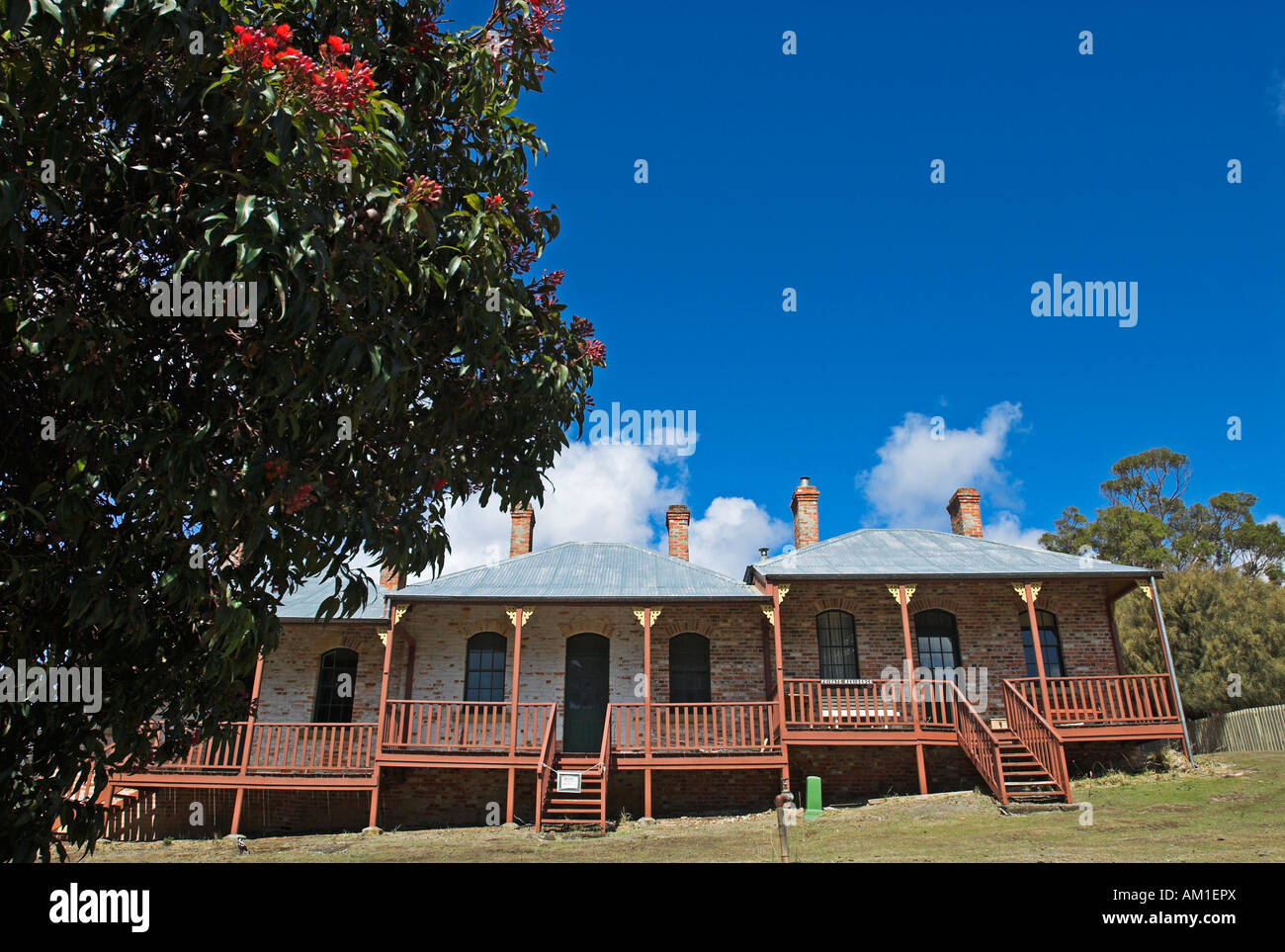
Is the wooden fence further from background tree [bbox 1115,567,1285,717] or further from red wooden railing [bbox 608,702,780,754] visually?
red wooden railing [bbox 608,702,780,754]

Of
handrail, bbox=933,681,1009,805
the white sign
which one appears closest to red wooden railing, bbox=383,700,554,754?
the white sign

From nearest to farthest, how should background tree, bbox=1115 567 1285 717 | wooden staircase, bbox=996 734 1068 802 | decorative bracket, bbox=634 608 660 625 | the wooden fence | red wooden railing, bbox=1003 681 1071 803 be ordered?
red wooden railing, bbox=1003 681 1071 803 < wooden staircase, bbox=996 734 1068 802 < decorative bracket, bbox=634 608 660 625 < the wooden fence < background tree, bbox=1115 567 1285 717

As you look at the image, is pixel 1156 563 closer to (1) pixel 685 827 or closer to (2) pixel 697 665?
(2) pixel 697 665

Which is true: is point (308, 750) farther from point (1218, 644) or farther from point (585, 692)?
point (1218, 644)

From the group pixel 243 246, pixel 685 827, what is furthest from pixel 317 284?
pixel 685 827

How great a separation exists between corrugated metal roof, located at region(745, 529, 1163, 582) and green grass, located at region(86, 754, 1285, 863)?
12.8 feet

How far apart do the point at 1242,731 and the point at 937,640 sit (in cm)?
1228

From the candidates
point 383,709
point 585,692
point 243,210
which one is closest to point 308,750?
point 383,709

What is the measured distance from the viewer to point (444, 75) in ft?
17.2

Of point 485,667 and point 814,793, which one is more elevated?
point 485,667

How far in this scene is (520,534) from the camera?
829 inches

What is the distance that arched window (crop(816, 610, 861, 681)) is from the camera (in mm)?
17328

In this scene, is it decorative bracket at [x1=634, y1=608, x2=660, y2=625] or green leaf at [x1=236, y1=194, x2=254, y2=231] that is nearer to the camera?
green leaf at [x1=236, y1=194, x2=254, y2=231]
